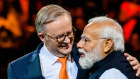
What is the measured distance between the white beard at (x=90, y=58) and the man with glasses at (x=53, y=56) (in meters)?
0.11

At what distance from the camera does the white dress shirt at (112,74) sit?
175cm

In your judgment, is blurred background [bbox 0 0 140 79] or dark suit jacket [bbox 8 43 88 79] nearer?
dark suit jacket [bbox 8 43 88 79]

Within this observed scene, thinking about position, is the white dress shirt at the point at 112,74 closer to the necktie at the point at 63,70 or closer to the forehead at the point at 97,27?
the forehead at the point at 97,27

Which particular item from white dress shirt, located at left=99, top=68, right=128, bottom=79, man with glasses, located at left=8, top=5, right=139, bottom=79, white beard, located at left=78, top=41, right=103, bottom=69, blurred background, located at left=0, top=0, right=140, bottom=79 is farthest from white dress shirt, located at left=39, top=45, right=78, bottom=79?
blurred background, located at left=0, top=0, right=140, bottom=79

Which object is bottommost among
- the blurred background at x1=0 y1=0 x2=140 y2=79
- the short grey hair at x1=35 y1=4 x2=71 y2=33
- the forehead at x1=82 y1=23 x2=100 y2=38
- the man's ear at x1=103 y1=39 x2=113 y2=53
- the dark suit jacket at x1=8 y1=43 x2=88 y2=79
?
the blurred background at x1=0 y1=0 x2=140 y2=79

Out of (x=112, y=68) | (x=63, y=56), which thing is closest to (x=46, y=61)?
(x=63, y=56)

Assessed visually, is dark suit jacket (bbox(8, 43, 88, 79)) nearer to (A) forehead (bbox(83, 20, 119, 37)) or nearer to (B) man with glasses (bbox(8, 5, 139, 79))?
(B) man with glasses (bbox(8, 5, 139, 79))

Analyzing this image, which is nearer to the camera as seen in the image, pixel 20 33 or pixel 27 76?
pixel 27 76

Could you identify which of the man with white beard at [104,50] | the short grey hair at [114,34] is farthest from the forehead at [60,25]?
the short grey hair at [114,34]

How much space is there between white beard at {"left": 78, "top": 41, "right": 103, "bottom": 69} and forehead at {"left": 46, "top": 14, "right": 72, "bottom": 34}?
24 centimetres

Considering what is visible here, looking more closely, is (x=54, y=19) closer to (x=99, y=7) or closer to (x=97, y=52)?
(x=97, y=52)

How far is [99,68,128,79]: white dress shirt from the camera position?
5.74 feet

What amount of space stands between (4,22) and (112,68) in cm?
331

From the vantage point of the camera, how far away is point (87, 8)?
4.57 metres
